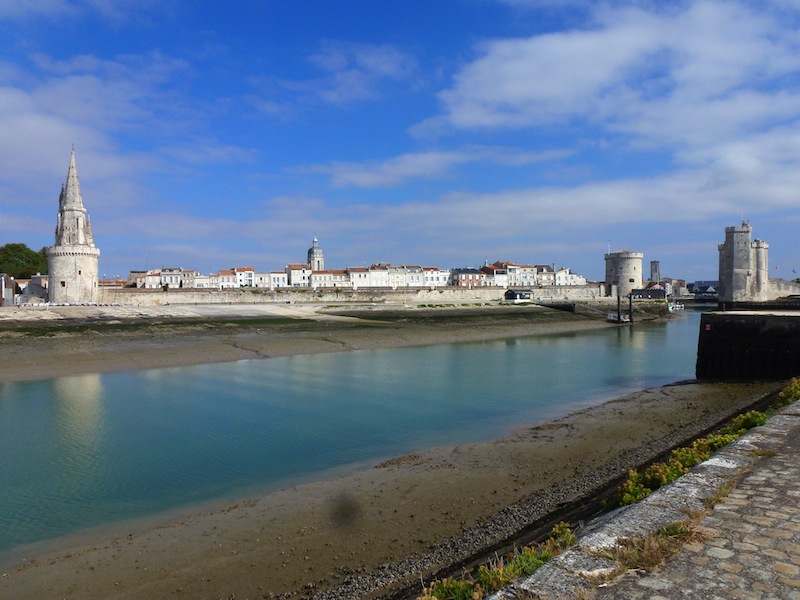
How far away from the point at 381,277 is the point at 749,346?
81.4 meters

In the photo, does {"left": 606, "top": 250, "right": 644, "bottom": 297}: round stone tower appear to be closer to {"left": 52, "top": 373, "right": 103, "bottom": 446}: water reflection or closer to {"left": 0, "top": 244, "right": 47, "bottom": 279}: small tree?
{"left": 52, "top": 373, "right": 103, "bottom": 446}: water reflection

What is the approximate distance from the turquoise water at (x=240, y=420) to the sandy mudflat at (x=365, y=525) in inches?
35.1

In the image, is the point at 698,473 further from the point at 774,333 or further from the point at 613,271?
the point at 613,271

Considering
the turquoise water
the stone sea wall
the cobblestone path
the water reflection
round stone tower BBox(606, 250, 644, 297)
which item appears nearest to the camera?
the cobblestone path

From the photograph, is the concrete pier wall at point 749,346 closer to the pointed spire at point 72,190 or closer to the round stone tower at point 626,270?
the pointed spire at point 72,190

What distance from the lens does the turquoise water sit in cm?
793

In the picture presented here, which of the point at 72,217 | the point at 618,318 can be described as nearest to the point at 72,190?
the point at 72,217

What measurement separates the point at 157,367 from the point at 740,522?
65.6 feet

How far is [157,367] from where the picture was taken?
20.3m

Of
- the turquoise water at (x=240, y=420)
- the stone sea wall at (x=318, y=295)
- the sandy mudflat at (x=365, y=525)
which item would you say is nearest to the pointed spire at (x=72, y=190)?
the stone sea wall at (x=318, y=295)

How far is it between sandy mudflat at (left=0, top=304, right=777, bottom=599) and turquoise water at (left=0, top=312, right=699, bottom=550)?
2.93 feet

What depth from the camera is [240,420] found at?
40.5 feet

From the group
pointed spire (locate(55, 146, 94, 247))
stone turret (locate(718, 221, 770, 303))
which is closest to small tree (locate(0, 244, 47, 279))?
pointed spire (locate(55, 146, 94, 247))

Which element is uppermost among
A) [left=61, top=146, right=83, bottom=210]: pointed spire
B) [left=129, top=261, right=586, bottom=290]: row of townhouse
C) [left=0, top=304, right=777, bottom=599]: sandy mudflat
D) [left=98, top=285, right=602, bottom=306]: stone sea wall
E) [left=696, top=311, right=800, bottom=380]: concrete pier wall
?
[left=61, top=146, right=83, bottom=210]: pointed spire
